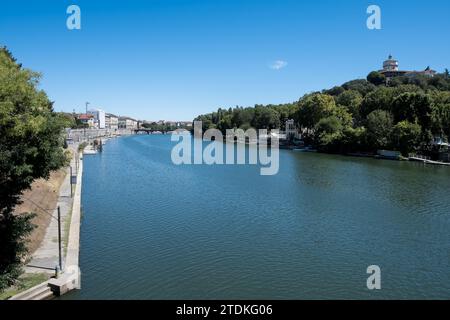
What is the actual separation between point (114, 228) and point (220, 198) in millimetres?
9992

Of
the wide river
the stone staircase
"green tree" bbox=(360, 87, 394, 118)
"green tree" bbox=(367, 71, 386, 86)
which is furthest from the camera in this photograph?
"green tree" bbox=(367, 71, 386, 86)

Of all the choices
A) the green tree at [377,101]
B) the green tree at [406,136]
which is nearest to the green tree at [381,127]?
the green tree at [406,136]

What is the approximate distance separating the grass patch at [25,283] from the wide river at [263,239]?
121 centimetres

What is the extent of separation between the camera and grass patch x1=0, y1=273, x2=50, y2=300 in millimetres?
12000

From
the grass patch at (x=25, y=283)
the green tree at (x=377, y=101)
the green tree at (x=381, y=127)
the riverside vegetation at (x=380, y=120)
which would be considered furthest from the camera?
the green tree at (x=377, y=101)

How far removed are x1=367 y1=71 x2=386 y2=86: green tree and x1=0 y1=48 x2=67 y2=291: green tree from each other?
5793 inches

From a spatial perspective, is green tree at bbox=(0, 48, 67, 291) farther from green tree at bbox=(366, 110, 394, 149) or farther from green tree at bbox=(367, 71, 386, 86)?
green tree at bbox=(367, 71, 386, 86)

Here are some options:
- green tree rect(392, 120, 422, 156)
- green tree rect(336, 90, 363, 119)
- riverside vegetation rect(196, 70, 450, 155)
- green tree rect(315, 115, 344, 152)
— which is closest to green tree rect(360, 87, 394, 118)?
riverside vegetation rect(196, 70, 450, 155)

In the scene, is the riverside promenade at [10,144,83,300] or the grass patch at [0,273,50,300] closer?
the grass patch at [0,273,50,300]

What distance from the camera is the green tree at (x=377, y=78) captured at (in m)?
146

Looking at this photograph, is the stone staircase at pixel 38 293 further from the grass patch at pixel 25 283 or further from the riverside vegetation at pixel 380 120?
the riverside vegetation at pixel 380 120

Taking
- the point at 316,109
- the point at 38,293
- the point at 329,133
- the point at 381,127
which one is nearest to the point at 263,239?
the point at 38,293

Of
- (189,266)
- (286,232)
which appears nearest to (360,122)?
(286,232)

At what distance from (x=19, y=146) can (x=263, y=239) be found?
1204 cm
